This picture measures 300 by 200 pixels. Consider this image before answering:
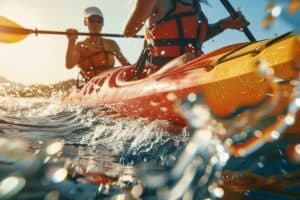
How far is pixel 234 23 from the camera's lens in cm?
575

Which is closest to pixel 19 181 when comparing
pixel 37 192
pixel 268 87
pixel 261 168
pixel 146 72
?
pixel 37 192

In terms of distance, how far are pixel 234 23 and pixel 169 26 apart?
56.7 inches

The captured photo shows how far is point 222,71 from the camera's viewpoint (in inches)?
130

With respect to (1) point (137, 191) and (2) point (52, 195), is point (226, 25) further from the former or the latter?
(2) point (52, 195)

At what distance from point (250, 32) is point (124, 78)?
2099 millimetres

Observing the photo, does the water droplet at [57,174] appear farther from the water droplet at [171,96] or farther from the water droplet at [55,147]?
the water droplet at [171,96]

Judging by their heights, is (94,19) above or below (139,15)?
above

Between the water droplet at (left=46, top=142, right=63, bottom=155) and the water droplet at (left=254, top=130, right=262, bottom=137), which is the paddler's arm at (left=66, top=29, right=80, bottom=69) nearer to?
the water droplet at (left=46, top=142, right=63, bottom=155)

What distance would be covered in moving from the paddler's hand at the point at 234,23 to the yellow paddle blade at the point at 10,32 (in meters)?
4.00

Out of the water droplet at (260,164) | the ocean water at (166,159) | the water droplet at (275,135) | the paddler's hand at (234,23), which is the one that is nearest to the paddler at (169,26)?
the paddler's hand at (234,23)

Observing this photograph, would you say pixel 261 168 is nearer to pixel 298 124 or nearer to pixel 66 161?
pixel 298 124

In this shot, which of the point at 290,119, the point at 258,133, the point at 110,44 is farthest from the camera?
the point at 110,44

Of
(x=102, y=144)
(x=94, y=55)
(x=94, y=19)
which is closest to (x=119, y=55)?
(x=94, y=55)

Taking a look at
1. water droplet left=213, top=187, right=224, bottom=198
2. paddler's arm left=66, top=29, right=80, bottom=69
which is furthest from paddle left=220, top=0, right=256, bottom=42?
water droplet left=213, top=187, right=224, bottom=198
